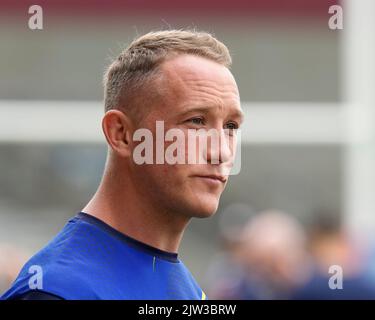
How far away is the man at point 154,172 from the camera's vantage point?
271cm

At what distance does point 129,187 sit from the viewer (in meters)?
2.81

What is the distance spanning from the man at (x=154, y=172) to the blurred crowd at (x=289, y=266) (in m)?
2.10

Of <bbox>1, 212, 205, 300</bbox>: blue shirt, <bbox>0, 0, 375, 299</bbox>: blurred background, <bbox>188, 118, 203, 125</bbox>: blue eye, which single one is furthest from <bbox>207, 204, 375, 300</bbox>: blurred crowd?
<bbox>0, 0, 375, 299</bbox>: blurred background

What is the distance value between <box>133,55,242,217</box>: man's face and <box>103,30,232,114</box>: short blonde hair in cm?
4

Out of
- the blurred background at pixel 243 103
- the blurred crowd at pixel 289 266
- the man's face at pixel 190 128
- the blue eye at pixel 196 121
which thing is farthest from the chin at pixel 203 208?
the blurred background at pixel 243 103

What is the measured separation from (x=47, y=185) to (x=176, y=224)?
9.56 meters

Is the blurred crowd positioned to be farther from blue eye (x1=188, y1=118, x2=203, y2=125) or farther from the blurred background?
the blurred background

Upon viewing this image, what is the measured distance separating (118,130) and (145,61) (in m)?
0.21

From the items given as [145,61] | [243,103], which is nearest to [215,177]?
[145,61]

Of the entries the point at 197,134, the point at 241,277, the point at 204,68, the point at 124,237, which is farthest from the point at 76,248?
the point at 241,277

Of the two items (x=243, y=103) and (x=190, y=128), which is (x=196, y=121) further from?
(x=243, y=103)
